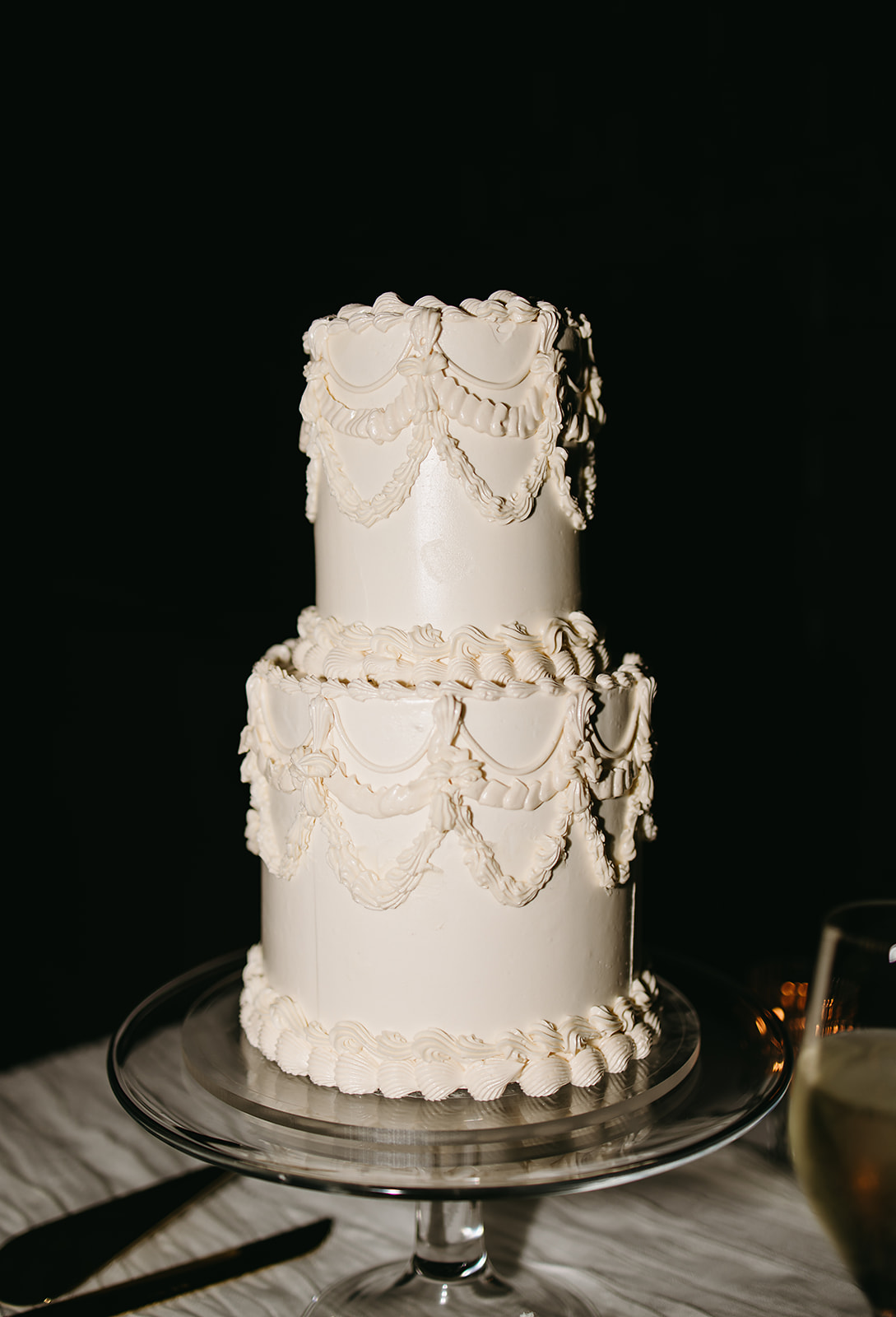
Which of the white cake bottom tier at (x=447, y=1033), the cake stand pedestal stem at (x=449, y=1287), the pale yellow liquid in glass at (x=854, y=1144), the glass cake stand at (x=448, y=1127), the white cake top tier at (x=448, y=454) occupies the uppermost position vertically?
the white cake top tier at (x=448, y=454)

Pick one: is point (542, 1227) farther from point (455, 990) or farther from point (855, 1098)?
point (855, 1098)

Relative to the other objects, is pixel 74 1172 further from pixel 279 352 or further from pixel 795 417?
pixel 795 417

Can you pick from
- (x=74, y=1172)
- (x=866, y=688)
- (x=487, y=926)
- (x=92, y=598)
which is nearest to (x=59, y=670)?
(x=92, y=598)

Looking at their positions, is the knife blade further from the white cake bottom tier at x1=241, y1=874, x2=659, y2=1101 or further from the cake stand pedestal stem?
the white cake bottom tier at x1=241, y1=874, x2=659, y2=1101

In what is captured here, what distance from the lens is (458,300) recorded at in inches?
112

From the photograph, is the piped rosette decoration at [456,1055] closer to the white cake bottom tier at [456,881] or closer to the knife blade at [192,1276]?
the white cake bottom tier at [456,881]

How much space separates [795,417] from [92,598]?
2.05m

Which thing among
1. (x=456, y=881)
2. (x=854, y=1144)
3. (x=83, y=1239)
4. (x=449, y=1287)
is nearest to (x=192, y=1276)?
(x=83, y=1239)

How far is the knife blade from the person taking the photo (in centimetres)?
147

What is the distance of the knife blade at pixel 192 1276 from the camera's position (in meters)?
1.47

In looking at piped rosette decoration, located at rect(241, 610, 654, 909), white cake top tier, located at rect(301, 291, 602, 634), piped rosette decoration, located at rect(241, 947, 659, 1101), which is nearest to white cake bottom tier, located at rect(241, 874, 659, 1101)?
piped rosette decoration, located at rect(241, 947, 659, 1101)

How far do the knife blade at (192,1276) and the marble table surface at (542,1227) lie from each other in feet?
0.07

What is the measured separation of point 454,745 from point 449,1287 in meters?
0.82

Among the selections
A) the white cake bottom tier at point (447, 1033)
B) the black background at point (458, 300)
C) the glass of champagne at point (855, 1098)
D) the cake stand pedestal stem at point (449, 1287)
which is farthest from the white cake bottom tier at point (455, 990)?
the black background at point (458, 300)
